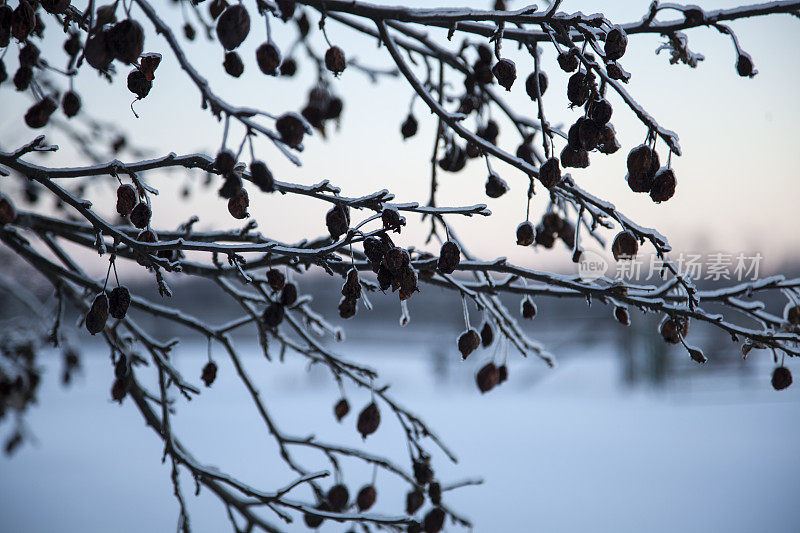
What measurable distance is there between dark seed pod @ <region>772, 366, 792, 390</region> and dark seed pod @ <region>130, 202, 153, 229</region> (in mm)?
1393

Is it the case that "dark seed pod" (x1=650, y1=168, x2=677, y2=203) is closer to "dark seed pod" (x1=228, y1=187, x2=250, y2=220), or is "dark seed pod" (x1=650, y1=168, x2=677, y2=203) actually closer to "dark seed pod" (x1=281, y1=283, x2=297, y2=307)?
"dark seed pod" (x1=228, y1=187, x2=250, y2=220)

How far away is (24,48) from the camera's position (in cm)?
142

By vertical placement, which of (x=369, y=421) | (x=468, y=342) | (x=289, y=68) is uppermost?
(x=289, y=68)

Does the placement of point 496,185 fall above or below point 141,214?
above

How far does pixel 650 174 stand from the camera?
3.77ft

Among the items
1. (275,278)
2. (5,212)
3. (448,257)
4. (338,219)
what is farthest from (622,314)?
(5,212)

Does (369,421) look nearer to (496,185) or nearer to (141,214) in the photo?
(496,185)

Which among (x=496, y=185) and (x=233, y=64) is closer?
(x=233, y=64)

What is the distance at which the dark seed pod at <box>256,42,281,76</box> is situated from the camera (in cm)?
114

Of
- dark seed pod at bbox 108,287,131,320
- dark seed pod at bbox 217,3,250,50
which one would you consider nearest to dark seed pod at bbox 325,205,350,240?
dark seed pod at bbox 217,3,250,50

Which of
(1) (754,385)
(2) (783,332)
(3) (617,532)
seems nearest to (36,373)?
(2) (783,332)

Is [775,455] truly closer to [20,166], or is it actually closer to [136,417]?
[20,166]

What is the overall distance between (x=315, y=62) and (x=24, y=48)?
0.79 m

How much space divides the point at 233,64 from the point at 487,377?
1.02 metres
